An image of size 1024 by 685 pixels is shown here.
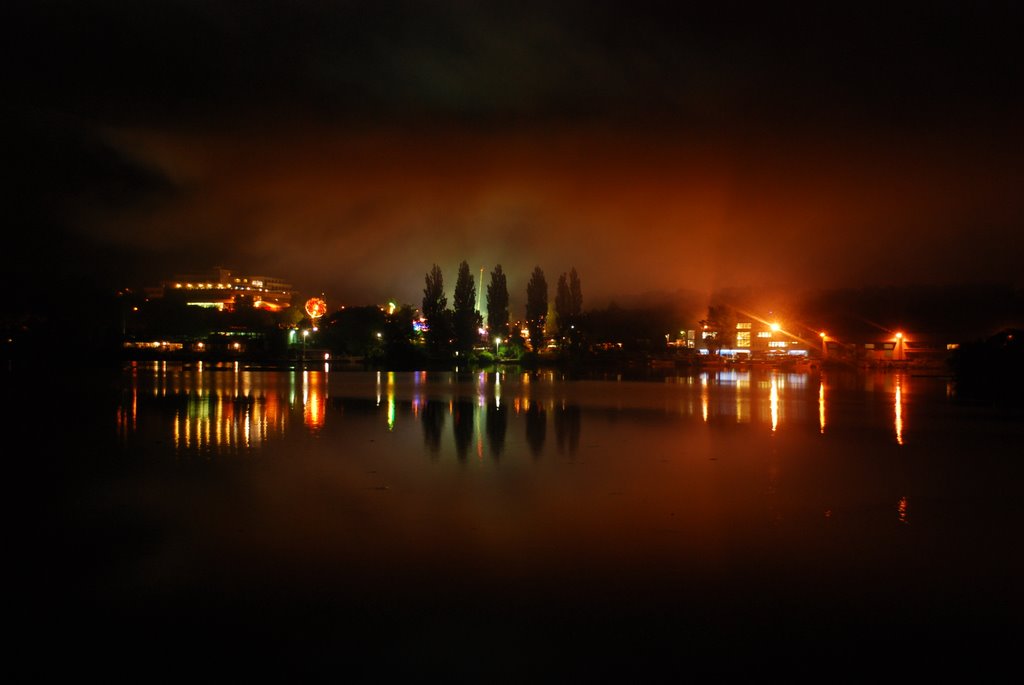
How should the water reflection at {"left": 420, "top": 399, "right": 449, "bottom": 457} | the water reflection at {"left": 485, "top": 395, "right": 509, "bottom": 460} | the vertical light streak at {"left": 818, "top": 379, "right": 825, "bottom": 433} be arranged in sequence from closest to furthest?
the water reflection at {"left": 485, "top": 395, "right": 509, "bottom": 460}, the water reflection at {"left": 420, "top": 399, "right": 449, "bottom": 457}, the vertical light streak at {"left": 818, "top": 379, "right": 825, "bottom": 433}

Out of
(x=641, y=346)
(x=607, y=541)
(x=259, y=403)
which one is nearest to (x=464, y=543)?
(x=607, y=541)

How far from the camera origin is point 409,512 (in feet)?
24.4

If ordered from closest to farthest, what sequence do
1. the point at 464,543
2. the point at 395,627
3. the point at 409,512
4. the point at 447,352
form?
the point at 395,627 < the point at 464,543 < the point at 409,512 < the point at 447,352

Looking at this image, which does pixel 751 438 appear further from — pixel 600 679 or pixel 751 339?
pixel 751 339

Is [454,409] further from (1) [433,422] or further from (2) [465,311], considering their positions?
(2) [465,311]

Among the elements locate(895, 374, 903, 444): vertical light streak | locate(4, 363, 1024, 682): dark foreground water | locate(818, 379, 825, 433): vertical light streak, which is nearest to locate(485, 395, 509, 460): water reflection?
locate(4, 363, 1024, 682): dark foreground water

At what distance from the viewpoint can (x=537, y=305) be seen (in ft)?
235

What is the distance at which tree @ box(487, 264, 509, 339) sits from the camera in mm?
71062

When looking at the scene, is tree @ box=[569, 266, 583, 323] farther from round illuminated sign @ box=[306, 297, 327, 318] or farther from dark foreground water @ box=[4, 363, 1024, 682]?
dark foreground water @ box=[4, 363, 1024, 682]

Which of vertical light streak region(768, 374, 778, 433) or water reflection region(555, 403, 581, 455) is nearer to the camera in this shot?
water reflection region(555, 403, 581, 455)

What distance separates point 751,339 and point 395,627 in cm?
8454

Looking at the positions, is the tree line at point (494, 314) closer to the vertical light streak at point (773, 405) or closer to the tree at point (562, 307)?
the tree at point (562, 307)

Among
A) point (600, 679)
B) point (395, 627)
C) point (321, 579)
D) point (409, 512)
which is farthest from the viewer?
point (409, 512)

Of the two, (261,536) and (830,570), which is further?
(261,536)
